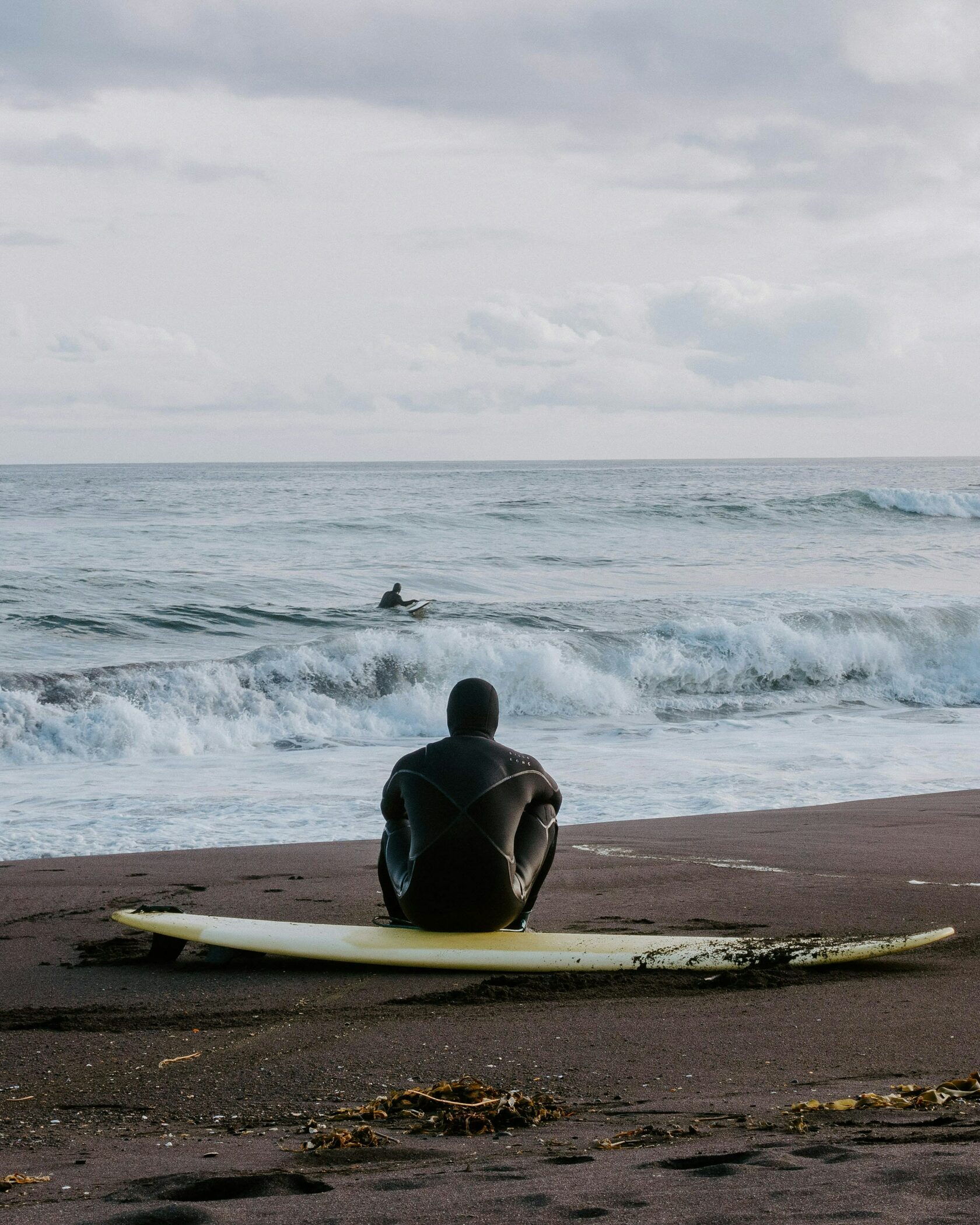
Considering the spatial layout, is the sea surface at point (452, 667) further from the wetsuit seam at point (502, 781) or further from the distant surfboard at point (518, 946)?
the wetsuit seam at point (502, 781)

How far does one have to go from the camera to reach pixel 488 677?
17562mm

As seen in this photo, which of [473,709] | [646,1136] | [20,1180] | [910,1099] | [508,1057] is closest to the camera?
[20,1180]

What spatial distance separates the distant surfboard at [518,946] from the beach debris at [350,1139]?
188cm

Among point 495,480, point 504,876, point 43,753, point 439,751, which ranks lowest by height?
point 43,753

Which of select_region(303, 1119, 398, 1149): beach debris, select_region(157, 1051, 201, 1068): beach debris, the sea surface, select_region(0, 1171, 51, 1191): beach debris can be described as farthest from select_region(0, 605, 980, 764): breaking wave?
select_region(0, 1171, 51, 1191): beach debris

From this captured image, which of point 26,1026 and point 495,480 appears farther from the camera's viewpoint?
point 495,480

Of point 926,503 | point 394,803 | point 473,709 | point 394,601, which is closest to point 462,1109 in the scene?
point 394,803

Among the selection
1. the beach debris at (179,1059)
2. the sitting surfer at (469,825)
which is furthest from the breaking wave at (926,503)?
the beach debris at (179,1059)

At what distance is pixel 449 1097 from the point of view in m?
3.40

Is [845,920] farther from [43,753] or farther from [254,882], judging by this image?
[43,753]

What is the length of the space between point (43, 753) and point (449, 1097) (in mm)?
11347

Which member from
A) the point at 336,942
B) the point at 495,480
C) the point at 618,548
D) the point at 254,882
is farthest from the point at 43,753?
the point at 495,480

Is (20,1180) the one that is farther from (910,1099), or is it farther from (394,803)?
(394,803)

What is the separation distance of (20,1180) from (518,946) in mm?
2644
